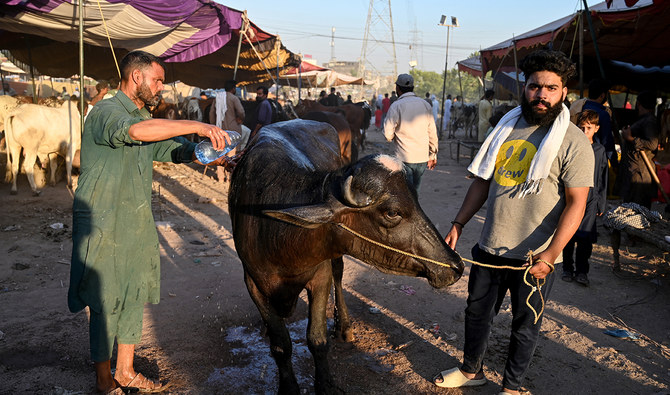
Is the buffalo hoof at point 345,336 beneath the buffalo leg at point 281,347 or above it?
beneath

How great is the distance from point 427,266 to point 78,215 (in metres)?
2.01

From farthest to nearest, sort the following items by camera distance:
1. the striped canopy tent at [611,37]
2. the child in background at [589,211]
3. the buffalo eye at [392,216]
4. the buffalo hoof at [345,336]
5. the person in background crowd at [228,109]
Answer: the person in background crowd at [228,109] < the striped canopy tent at [611,37] < the child in background at [589,211] < the buffalo hoof at [345,336] < the buffalo eye at [392,216]

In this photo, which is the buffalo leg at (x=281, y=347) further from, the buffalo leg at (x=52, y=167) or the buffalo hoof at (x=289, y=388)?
the buffalo leg at (x=52, y=167)

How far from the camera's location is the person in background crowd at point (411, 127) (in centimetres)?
582

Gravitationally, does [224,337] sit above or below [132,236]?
below

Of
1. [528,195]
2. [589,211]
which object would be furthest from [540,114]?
[589,211]

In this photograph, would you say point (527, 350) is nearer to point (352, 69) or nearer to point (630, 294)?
point (630, 294)

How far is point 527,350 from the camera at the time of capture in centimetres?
281

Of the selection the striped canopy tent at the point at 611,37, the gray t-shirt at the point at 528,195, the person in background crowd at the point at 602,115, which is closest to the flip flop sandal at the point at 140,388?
the gray t-shirt at the point at 528,195

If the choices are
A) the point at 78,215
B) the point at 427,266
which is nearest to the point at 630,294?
the point at 427,266

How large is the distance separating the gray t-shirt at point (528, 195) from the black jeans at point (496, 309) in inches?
5.7

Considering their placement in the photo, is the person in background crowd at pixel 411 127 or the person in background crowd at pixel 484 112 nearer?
the person in background crowd at pixel 411 127

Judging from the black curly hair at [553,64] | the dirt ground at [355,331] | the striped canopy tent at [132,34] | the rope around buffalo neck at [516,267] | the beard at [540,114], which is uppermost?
the striped canopy tent at [132,34]

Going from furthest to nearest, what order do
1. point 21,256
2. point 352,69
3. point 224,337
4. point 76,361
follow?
point 352,69 → point 21,256 → point 224,337 → point 76,361
